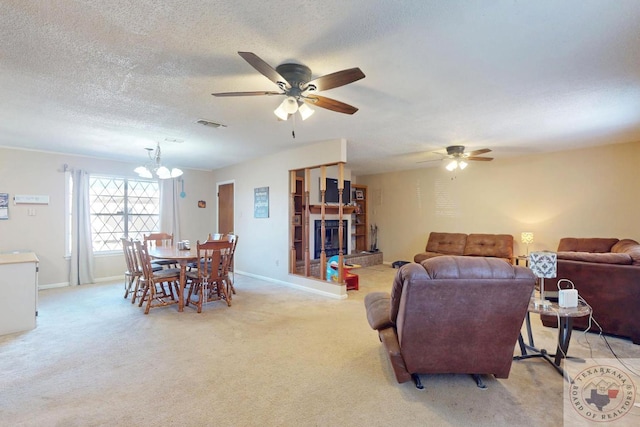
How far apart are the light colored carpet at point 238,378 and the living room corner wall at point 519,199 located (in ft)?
8.93

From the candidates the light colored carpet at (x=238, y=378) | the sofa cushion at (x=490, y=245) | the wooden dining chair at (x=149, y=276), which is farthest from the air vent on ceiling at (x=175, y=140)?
the sofa cushion at (x=490, y=245)

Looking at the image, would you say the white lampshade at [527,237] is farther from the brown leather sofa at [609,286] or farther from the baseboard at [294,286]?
the baseboard at [294,286]

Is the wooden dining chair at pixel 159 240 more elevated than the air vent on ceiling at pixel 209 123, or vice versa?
the air vent on ceiling at pixel 209 123

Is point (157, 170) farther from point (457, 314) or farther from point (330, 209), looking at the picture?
point (457, 314)

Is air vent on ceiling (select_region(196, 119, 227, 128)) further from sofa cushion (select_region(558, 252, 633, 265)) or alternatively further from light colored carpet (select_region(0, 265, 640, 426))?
sofa cushion (select_region(558, 252, 633, 265))

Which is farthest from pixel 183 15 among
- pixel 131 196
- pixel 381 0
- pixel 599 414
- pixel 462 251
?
pixel 462 251

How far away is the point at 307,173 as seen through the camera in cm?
516

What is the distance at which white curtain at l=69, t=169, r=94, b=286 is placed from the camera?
5355 mm

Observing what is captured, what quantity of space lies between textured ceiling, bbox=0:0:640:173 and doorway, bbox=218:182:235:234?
2.79 m

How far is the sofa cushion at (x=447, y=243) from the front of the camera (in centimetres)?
621

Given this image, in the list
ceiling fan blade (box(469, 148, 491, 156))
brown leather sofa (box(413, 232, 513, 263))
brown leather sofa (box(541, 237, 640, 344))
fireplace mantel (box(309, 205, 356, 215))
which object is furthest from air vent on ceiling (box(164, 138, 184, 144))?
brown leather sofa (box(541, 237, 640, 344))

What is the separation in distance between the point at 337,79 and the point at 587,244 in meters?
5.18

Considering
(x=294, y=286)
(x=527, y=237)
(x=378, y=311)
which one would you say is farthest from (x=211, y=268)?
(x=527, y=237)

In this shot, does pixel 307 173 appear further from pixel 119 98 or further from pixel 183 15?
pixel 183 15
